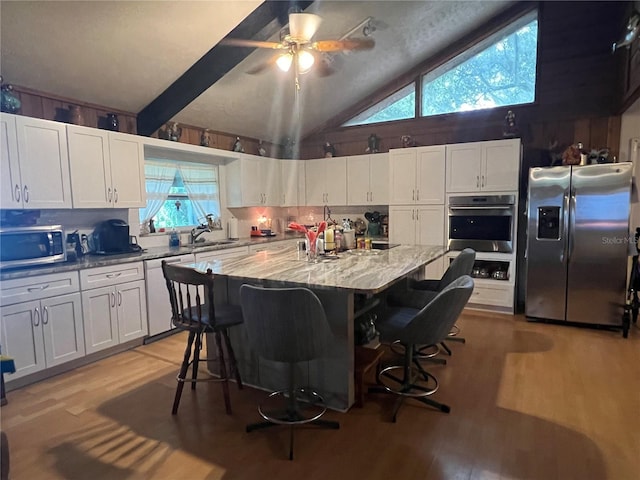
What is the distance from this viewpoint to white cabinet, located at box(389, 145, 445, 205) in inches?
187

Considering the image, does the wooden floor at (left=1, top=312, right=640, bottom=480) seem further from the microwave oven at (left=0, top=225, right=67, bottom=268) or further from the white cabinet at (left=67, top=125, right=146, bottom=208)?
the white cabinet at (left=67, top=125, right=146, bottom=208)

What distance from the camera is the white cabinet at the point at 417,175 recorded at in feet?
15.6

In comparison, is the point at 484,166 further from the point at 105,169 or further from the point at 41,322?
the point at 41,322

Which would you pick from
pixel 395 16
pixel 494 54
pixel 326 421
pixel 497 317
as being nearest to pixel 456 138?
pixel 494 54

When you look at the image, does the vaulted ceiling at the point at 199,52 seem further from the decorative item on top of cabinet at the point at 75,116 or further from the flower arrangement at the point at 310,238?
the flower arrangement at the point at 310,238

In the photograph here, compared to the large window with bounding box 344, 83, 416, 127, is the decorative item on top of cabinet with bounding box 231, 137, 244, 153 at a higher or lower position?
lower

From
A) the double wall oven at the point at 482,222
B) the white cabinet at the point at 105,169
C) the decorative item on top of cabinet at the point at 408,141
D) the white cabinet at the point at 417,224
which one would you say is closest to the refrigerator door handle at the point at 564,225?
the double wall oven at the point at 482,222

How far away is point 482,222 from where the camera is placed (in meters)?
4.53

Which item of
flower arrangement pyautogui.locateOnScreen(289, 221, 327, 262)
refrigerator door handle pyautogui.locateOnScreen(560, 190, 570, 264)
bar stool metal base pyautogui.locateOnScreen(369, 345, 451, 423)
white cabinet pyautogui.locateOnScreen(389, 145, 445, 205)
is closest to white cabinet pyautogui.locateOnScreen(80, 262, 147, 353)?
flower arrangement pyautogui.locateOnScreen(289, 221, 327, 262)

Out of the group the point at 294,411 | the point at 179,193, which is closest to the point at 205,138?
the point at 179,193

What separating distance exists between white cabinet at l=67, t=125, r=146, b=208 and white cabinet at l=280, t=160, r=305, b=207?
2489 mm

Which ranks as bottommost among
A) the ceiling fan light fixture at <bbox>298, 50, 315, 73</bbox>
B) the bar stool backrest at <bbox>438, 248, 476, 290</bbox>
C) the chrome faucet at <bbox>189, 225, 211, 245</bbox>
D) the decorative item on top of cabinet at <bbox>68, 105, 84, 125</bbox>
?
the bar stool backrest at <bbox>438, 248, 476, 290</bbox>

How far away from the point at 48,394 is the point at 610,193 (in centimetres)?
520

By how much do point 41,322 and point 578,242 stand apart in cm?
498
